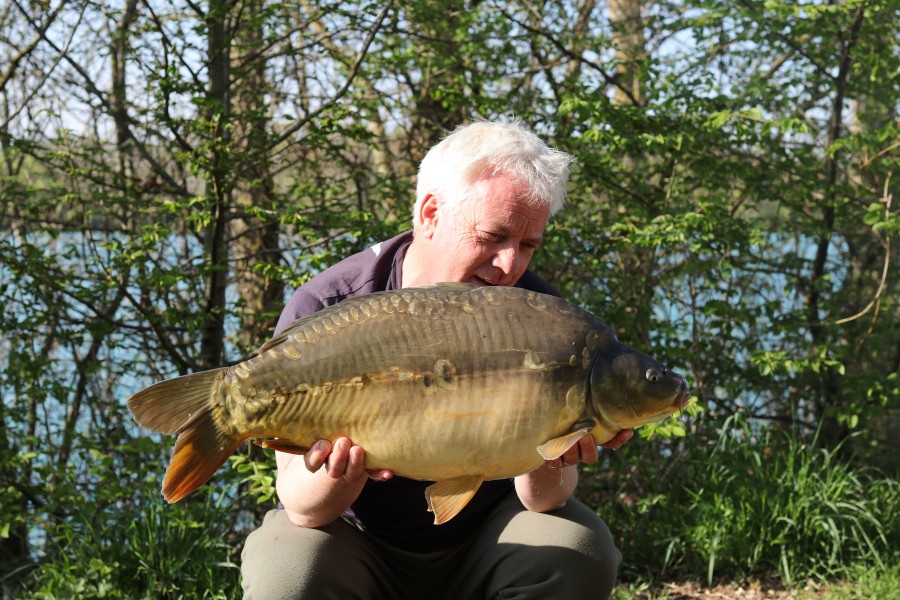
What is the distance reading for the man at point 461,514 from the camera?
223 cm

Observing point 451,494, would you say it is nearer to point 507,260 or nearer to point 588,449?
point 588,449

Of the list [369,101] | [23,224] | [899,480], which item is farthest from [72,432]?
[899,480]

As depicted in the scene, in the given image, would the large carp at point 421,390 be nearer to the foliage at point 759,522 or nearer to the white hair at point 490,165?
the white hair at point 490,165

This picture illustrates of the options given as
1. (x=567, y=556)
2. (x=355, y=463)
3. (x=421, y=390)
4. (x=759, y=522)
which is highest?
(x=421, y=390)

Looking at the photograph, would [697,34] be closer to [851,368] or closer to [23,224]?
[851,368]

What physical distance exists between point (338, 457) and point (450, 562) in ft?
2.22

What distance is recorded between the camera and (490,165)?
2.29m

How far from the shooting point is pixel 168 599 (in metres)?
3.33

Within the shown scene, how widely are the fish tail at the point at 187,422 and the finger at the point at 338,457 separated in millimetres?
181

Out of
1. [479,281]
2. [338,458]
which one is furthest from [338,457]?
[479,281]

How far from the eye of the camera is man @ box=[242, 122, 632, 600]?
2230mm

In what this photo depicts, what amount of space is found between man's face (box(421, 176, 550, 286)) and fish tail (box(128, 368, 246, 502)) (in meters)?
0.60

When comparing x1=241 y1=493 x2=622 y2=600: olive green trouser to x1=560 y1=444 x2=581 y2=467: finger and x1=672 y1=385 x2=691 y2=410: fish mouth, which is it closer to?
x1=560 y1=444 x2=581 y2=467: finger

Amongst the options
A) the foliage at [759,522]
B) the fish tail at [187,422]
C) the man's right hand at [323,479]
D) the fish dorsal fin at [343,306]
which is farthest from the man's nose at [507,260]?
the foliage at [759,522]
